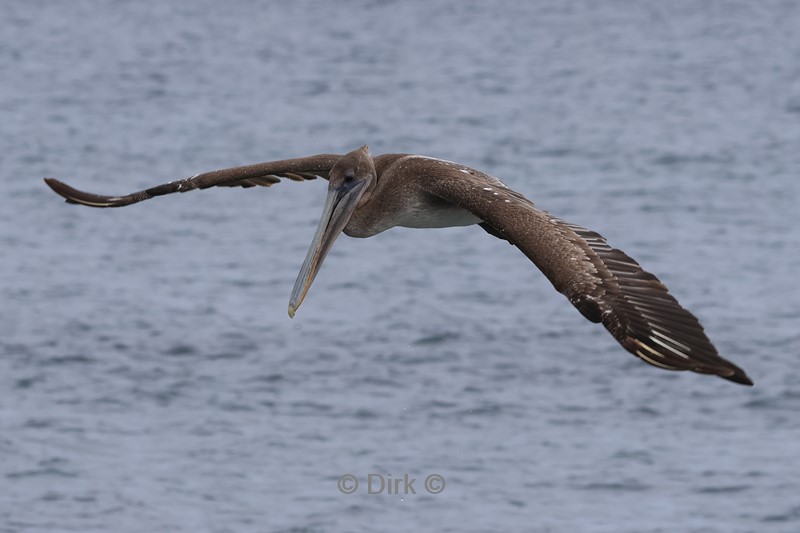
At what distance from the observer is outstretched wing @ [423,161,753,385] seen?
8859 mm

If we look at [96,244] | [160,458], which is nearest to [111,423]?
[160,458]

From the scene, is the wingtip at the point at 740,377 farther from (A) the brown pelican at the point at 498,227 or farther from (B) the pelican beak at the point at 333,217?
(B) the pelican beak at the point at 333,217

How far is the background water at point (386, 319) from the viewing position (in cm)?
2408

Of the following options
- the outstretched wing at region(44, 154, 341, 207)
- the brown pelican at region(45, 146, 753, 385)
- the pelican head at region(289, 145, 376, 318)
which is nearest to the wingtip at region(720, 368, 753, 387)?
the brown pelican at region(45, 146, 753, 385)

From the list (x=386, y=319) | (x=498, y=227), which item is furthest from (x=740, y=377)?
(x=386, y=319)

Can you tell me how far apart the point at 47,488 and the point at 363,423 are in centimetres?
560

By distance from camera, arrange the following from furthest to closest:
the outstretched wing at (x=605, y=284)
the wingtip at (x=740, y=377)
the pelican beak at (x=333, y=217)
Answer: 1. the pelican beak at (x=333, y=217)
2. the outstretched wing at (x=605, y=284)
3. the wingtip at (x=740, y=377)

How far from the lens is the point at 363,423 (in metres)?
26.5

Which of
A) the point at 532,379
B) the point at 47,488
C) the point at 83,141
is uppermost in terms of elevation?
the point at 83,141

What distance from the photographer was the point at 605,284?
380 inches

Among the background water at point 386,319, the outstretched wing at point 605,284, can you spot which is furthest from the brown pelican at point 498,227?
the background water at point 386,319

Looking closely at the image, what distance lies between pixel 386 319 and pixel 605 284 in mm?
20597

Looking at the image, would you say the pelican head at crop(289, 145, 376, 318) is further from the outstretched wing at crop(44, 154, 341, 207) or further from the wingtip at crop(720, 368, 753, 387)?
the wingtip at crop(720, 368, 753, 387)

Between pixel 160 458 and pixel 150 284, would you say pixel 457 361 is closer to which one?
pixel 160 458
